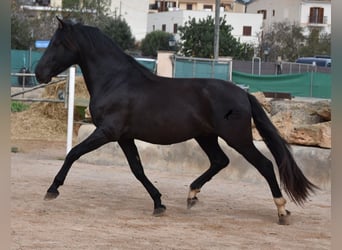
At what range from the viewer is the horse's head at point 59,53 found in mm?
6750

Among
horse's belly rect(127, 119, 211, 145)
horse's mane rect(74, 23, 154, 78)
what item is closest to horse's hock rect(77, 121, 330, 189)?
horse's belly rect(127, 119, 211, 145)

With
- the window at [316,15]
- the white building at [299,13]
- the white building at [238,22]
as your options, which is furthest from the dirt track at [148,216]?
the window at [316,15]

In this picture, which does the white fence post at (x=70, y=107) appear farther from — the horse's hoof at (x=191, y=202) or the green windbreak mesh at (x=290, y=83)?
the green windbreak mesh at (x=290, y=83)

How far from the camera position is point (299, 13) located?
240 feet

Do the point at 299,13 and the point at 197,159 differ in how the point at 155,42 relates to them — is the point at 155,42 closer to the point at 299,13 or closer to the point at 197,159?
the point at 299,13

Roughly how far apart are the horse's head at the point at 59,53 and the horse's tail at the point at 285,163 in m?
1.94

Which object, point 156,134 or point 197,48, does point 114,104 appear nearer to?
point 156,134

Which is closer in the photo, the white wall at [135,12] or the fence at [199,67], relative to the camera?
the fence at [199,67]

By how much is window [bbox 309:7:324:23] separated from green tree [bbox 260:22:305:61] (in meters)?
8.28

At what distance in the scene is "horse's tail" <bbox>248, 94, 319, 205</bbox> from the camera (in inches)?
257

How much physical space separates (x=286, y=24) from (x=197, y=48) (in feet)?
64.3

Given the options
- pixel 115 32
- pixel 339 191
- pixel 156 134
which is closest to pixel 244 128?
pixel 156 134

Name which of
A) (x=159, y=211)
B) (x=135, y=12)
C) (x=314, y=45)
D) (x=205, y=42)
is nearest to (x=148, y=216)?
(x=159, y=211)

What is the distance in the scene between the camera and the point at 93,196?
792cm
